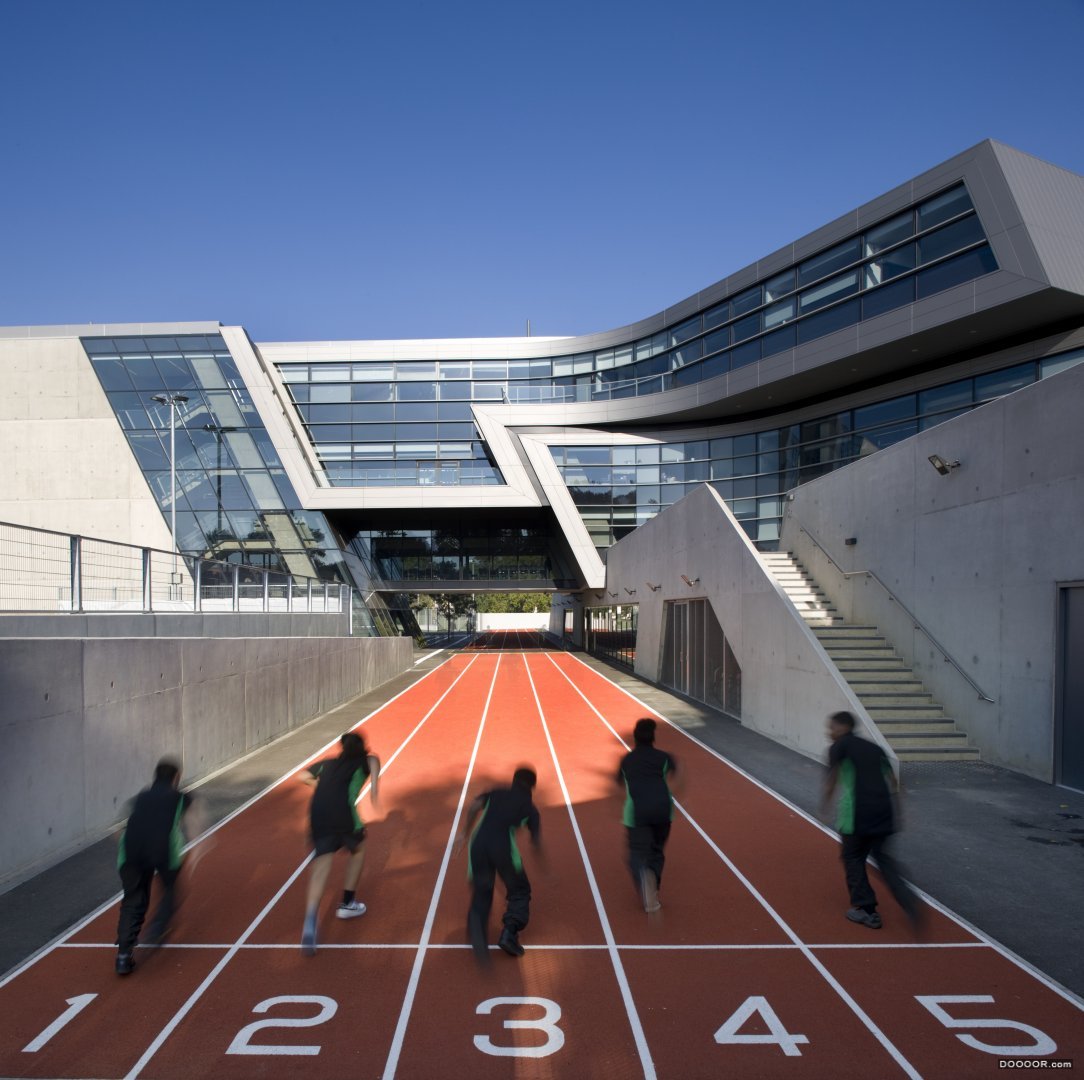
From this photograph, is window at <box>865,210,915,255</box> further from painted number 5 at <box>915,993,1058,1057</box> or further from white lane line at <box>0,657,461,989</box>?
painted number 5 at <box>915,993,1058,1057</box>

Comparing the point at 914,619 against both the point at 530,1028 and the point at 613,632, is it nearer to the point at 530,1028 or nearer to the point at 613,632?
the point at 530,1028

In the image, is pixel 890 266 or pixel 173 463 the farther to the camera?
pixel 173 463

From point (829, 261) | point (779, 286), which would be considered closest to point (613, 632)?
point (779, 286)

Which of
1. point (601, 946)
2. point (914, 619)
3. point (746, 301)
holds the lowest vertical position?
point (601, 946)

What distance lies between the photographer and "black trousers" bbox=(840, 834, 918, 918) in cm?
579

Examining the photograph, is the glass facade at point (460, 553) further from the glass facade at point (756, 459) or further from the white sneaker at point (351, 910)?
the white sneaker at point (351, 910)

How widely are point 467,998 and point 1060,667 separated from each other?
9.46 m

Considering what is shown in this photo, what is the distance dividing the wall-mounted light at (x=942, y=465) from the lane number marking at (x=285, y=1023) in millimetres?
12173

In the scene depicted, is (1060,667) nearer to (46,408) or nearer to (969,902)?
(969,902)

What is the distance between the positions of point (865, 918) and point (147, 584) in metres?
10.6

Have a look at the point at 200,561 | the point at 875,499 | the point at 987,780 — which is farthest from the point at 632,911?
the point at 875,499

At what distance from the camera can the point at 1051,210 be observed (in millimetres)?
20922

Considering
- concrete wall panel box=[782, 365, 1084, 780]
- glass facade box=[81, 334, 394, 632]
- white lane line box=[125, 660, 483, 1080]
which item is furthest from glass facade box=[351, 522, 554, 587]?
white lane line box=[125, 660, 483, 1080]

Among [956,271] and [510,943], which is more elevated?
[956,271]
